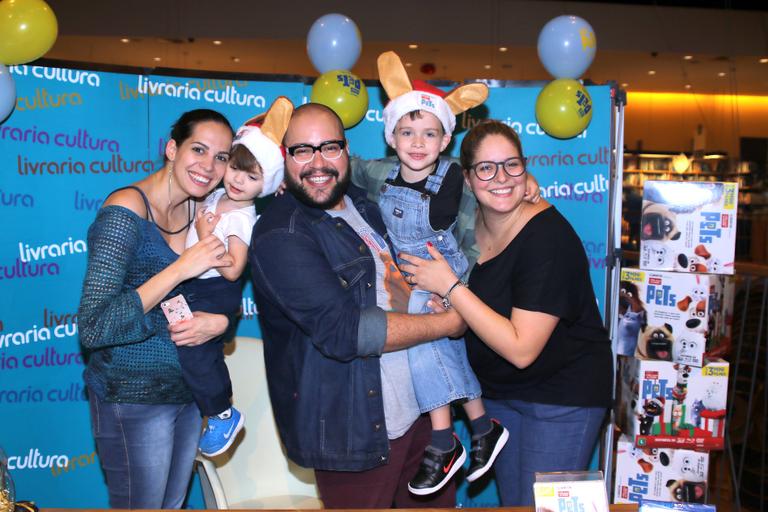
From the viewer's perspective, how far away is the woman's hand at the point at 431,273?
2.23 metres

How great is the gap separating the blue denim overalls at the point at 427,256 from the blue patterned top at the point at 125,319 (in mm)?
768

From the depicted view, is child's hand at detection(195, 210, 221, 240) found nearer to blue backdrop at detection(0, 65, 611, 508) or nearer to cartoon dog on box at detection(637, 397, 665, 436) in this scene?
blue backdrop at detection(0, 65, 611, 508)

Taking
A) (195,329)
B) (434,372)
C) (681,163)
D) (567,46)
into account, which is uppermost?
(681,163)

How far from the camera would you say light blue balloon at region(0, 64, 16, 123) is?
2945 millimetres

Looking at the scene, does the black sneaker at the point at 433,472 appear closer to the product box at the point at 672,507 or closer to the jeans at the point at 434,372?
the jeans at the point at 434,372

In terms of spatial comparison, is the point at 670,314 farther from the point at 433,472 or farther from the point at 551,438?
the point at 433,472

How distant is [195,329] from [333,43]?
5.11 ft

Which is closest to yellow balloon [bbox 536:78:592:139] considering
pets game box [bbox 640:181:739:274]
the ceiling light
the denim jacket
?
pets game box [bbox 640:181:739:274]

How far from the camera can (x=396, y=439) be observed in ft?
7.41

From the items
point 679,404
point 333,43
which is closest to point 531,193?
point 333,43

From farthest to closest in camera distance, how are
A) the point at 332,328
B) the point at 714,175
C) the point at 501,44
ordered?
the point at 714,175 < the point at 501,44 < the point at 332,328

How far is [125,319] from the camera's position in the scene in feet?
6.94

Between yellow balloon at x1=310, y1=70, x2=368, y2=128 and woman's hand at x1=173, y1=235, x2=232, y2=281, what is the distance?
108cm

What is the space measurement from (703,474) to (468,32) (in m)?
8.25
